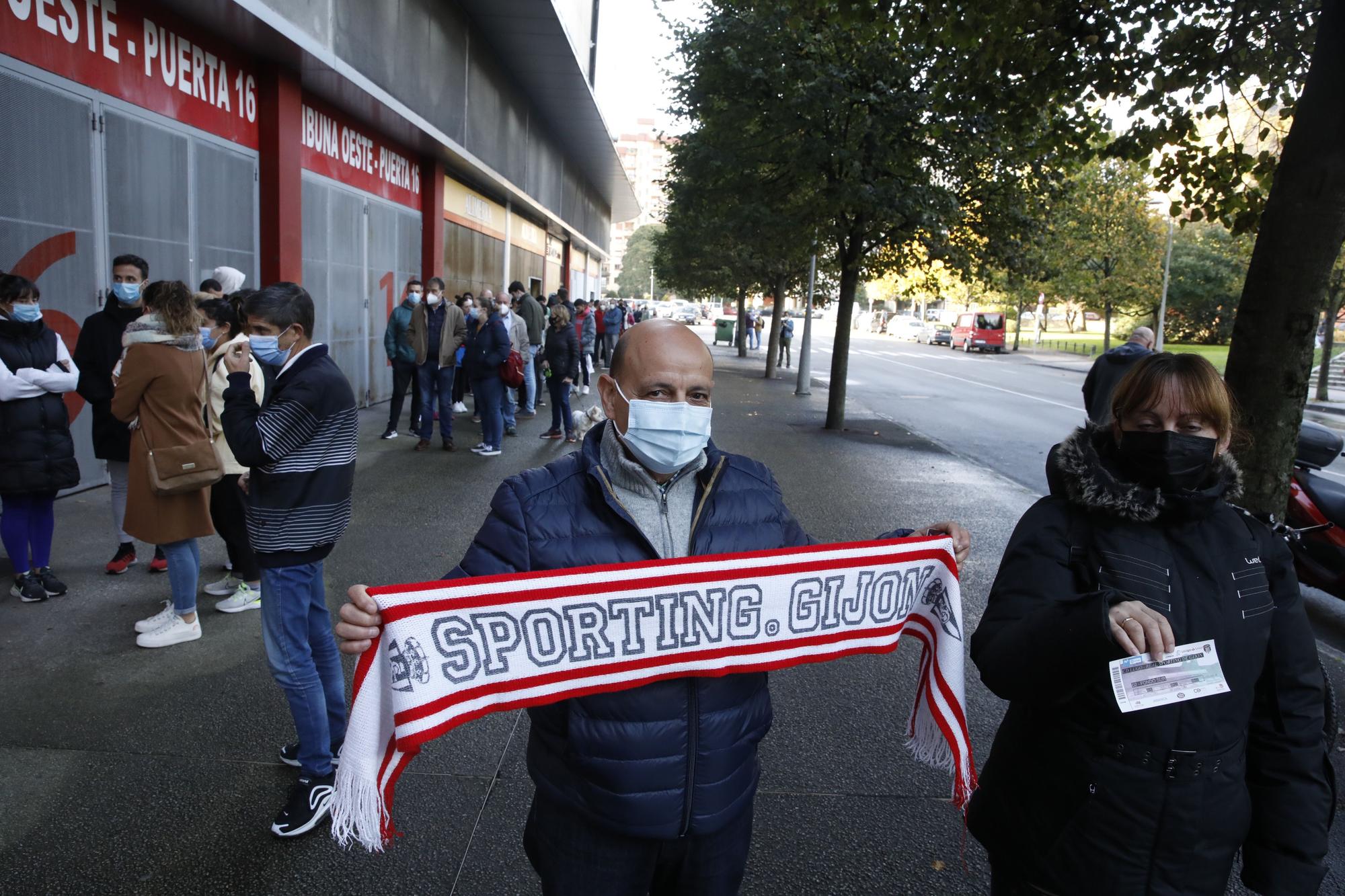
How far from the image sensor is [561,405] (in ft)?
42.1

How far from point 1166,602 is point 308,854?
275 centimetres

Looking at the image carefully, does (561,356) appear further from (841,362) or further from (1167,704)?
(1167,704)

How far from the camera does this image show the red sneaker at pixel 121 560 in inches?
237

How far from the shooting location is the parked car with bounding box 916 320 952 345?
60.2 metres

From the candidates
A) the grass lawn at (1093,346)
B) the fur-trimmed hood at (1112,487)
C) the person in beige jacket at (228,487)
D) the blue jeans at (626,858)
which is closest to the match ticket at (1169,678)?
the fur-trimmed hood at (1112,487)

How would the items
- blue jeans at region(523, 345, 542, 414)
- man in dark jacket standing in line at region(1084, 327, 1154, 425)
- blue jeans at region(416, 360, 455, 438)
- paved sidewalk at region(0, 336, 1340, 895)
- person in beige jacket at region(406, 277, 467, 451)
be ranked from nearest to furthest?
1. paved sidewalk at region(0, 336, 1340, 895)
2. man in dark jacket standing in line at region(1084, 327, 1154, 425)
3. person in beige jacket at region(406, 277, 467, 451)
4. blue jeans at region(416, 360, 455, 438)
5. blue jeans at region(523, 345, 542, 414)

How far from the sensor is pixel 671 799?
6.66 feet

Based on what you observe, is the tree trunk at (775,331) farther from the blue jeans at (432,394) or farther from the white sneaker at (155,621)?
the white sneaker at (155,621)

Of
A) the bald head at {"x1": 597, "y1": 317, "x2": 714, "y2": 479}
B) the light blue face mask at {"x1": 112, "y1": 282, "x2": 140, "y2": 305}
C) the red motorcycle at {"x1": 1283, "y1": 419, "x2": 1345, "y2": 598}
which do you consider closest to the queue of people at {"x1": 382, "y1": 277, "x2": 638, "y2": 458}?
the light blue face mask at {"x1": 112, "y1": 282, "x2": 140, "y2": 305}

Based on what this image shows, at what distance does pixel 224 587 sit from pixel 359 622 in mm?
4379

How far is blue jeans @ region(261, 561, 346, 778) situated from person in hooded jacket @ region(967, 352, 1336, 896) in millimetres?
2383

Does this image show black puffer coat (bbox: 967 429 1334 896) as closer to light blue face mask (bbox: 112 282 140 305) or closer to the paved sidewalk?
the paved sidewalk

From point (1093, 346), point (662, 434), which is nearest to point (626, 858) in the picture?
point (662, 434)

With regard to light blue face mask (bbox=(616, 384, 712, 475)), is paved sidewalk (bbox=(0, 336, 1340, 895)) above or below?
below
